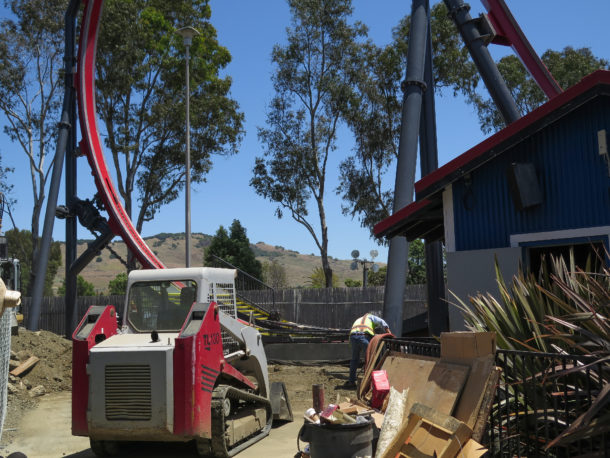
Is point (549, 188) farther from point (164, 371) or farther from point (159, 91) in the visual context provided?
point (159, 91)

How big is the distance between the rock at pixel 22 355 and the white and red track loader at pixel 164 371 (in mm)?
7936

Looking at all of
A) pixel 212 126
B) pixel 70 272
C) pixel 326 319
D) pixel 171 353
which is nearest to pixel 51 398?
pixel 171 353

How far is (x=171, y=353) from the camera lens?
7.45m

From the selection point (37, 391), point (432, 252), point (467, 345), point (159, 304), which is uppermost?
point (432, 252)

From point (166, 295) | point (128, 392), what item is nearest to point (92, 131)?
point (166, 295)

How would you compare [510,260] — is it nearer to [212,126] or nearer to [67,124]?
[67,124]

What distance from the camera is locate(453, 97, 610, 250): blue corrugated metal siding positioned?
25.7ft

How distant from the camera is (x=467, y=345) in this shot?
554cm

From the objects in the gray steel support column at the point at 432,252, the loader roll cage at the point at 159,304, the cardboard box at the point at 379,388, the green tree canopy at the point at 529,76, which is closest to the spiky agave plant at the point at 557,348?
the cardboard box at the point at 379,388

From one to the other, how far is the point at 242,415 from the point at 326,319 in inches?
722

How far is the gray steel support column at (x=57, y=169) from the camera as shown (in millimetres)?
22922

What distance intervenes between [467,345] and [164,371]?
3589 millimetres

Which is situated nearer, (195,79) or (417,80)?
(417,80)

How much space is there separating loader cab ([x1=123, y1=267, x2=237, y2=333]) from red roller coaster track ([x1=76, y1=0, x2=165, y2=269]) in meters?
14.2
